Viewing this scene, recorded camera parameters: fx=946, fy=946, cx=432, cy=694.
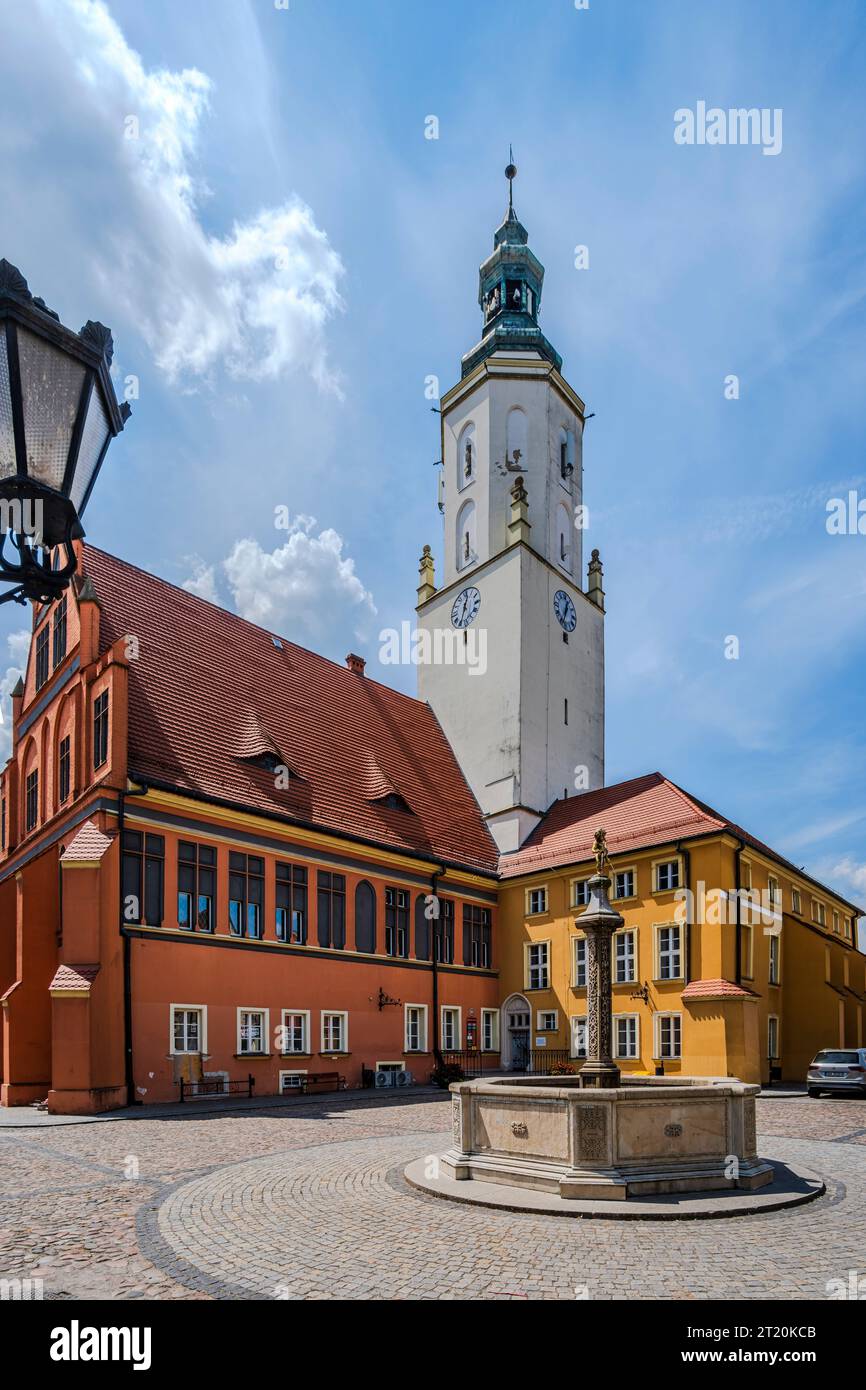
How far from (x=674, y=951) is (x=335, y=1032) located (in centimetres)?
1054

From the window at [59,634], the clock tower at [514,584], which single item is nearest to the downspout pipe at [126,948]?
the window at [59,634]

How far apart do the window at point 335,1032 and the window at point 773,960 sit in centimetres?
1395

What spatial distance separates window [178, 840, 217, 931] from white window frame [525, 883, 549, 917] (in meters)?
13.4

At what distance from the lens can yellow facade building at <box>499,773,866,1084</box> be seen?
27.8 meters

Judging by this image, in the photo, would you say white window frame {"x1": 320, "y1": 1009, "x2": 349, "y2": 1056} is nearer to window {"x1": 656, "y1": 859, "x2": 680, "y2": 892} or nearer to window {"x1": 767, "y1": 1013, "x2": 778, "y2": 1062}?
window {"x1": 656, "y1": 859, "x2": 680, "y2": 892}

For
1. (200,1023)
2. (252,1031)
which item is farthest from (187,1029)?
(252,1031)

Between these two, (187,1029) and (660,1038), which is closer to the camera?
(187,1029)

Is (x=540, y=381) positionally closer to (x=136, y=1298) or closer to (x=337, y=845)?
(x=337, y=845)

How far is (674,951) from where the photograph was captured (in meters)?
29.0

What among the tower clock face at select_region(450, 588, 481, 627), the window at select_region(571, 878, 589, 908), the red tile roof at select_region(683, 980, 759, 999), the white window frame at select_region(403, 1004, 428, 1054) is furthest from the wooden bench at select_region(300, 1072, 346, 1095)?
the tower clock face at select_region(450, 588, 481, 627)

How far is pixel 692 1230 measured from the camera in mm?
8648

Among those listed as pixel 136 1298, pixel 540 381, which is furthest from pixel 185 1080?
pixel 540 381

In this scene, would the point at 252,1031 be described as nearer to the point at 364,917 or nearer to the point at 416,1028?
the point at 364,917
